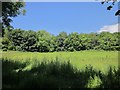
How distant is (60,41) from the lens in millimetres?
99250

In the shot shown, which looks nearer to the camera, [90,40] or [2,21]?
[2,21]

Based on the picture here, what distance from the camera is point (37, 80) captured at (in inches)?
348

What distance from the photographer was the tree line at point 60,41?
295ft

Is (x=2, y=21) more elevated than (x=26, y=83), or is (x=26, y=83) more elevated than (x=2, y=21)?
(x=2, y=21)

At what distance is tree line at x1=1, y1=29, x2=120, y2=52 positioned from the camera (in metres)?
90.0

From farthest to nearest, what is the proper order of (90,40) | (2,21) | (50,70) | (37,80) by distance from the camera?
1. (90,40)
2. (2,21)
3. (50,70)
4. (37,80)

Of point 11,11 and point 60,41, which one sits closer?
point 11,11

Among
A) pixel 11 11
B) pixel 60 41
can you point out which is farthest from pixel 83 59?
pixel 60 41

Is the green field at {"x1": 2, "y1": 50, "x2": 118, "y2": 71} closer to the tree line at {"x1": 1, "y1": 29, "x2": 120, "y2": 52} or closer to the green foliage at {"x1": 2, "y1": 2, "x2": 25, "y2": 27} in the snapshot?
the green foliage at {"x1": 2, "y1": 2, "x2": 25, "y2": 27}

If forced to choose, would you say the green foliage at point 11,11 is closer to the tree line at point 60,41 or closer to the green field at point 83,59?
the green field at point 83,59

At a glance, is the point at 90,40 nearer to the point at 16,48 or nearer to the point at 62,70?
the point at 16,48

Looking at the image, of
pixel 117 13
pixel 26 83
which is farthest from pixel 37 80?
pixel 117 13

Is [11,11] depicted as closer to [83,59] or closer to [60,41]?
[83,59]

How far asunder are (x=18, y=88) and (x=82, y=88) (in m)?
1.74
